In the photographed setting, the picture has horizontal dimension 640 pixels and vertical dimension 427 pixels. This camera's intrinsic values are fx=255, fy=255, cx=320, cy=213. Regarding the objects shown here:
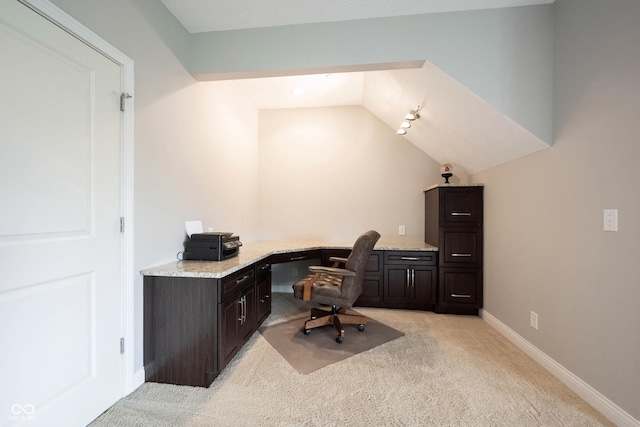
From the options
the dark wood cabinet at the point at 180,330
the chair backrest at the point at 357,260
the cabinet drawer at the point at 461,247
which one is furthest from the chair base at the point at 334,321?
the cabinet drawer at the point at 461,247

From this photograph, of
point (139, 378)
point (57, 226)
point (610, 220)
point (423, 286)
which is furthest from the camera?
point (423, 286)

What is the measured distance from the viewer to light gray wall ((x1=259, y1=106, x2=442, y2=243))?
3.79m

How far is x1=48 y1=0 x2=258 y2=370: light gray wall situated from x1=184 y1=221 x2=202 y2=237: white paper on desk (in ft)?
0.15

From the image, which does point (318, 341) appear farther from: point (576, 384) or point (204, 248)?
point (576, 384)

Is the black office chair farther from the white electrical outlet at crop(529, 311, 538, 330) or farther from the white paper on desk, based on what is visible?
the white electrical outlet at crop(529, 311, 538, 330)

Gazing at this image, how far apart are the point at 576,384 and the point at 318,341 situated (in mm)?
1868

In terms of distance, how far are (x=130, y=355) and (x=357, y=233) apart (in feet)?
9.64

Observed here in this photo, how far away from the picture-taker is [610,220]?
1497mm

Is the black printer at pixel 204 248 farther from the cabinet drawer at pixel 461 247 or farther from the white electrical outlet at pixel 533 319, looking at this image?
the white electrical outlet at pixel 533 319

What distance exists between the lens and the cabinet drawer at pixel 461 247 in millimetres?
3033

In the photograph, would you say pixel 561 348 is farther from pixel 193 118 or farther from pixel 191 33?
pixel 191 33

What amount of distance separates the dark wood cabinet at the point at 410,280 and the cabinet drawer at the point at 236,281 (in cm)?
176

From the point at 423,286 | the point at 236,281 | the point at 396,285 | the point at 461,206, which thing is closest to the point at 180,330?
the point at 236,281

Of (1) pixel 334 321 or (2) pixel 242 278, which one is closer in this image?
(2) pixel 242 278
